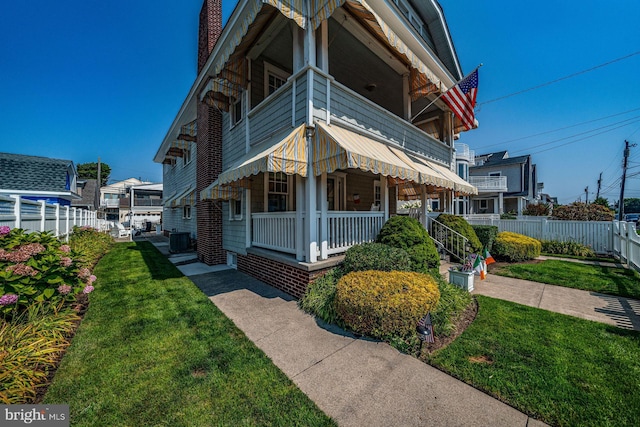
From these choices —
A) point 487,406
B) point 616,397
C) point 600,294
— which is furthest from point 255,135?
point 600,294

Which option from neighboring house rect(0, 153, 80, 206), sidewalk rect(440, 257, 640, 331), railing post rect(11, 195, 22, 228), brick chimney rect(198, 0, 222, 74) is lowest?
sidewalk rect(440, 257, 640, 331)

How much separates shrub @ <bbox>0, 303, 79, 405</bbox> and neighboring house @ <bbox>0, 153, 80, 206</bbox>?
17.6 m

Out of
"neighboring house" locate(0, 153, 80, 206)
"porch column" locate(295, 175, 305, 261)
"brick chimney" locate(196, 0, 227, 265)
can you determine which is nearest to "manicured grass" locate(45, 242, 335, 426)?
"porch column" locate(295, 175, 305, 261)

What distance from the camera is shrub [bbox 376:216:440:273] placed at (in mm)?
6594

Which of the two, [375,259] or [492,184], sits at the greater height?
[492,184]

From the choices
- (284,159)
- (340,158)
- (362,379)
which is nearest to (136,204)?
(284,159)

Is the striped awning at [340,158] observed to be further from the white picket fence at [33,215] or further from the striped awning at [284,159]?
the white picket fence at [33,215]

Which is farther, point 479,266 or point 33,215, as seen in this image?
point 479,266

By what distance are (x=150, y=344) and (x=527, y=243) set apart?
43.9ft

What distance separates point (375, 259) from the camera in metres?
5.68

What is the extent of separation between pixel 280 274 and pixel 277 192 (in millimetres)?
3378

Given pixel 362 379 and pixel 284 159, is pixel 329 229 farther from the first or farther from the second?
pixel 362 379

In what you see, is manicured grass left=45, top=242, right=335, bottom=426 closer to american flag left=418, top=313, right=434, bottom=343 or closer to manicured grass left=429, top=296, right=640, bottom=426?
american flag left=418, top=313, right=434, bottom=343

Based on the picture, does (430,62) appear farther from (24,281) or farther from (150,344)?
(24,281)
